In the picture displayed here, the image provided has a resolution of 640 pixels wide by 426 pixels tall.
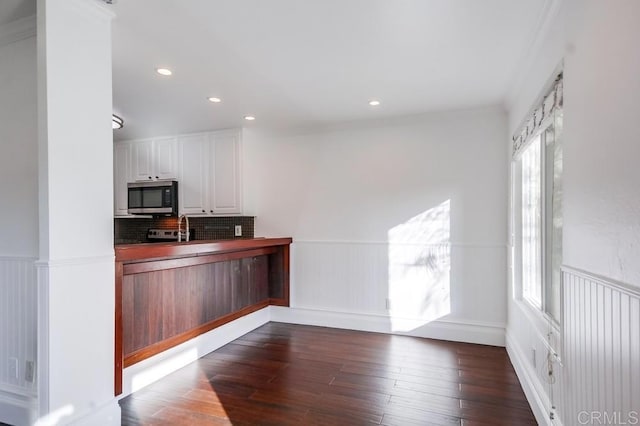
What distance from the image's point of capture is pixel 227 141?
436 cm

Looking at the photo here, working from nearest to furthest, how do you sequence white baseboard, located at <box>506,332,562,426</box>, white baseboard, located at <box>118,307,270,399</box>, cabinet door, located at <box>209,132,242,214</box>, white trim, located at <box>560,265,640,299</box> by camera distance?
white trim, located at <box>560,265,640,299</box>
white baseboard, located at <box>506,332,562,426</box>
white baseboard, located at <box>118,307,270,399</box>
cabinet door, located at <box>209,132,242,214</box>

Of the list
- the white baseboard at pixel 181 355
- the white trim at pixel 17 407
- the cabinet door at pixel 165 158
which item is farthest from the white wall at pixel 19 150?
the cabinet door at pixel 165 158

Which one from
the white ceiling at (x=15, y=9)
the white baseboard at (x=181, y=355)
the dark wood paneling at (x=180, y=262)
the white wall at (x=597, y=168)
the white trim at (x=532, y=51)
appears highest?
the white ceiling at (x=15, y=9)

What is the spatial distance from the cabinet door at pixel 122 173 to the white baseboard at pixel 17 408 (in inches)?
123

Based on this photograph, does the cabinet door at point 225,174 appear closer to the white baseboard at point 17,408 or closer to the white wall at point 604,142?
the white baseboard at point 17,408

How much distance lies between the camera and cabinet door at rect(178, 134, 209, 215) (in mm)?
4461

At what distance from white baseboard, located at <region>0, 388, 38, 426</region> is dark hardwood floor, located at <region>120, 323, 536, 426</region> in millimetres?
494

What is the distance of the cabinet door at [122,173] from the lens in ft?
16.0

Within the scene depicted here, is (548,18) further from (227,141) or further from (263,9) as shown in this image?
(227,141)

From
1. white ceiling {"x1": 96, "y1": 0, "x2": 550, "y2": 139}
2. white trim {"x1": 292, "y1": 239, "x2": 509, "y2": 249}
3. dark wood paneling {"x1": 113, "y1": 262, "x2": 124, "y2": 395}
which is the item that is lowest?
dark wood paneling {"x1": 113, "y1": 262, "x2": 124, "y2": 395}

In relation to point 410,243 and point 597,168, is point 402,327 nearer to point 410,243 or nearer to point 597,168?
point 410,243

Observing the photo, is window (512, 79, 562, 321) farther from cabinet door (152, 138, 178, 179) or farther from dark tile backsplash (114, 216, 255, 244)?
cabinet door (152, 138, 178, 179)

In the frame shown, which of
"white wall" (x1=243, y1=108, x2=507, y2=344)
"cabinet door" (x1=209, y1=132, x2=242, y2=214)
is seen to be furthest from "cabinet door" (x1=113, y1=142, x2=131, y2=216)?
"white wall" (x1=243, y1=108, x2=507, y2=344)

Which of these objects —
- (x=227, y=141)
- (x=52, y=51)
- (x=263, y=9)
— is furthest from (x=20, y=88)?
(x=227, y=141)
